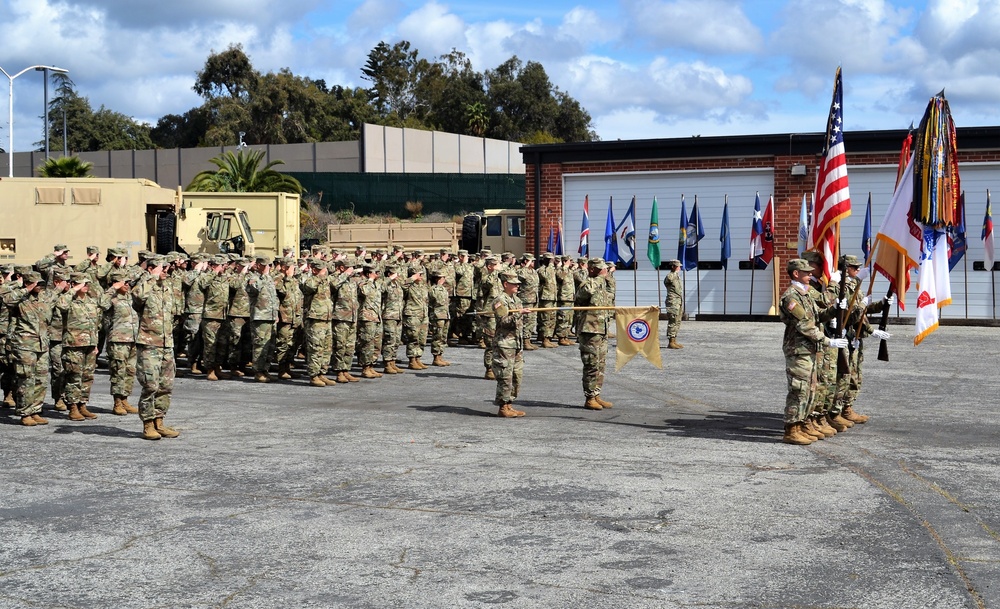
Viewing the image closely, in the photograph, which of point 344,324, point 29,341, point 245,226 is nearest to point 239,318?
point 344,324

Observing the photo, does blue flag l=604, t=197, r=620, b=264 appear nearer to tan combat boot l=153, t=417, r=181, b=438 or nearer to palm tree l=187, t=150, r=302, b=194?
tan combat boot l=153, t=417, r=181, b=438

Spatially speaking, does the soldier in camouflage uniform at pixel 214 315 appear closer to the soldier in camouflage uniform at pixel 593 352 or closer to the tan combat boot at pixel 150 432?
the tan combat boot at pixel 150 432

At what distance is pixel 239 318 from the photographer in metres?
16.8

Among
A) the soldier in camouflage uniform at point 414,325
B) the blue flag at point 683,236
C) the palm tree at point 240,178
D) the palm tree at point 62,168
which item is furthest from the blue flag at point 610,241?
the palm tree at point 62,168

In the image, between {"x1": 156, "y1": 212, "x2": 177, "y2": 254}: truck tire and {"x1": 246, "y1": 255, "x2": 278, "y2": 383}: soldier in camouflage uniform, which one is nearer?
{"x1": 246, "y1": 255, "x2": 278, "y2": 383}: soldier in camouflage uniform

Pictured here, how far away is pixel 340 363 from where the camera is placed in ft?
53.8

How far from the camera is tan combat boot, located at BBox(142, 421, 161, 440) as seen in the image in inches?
448

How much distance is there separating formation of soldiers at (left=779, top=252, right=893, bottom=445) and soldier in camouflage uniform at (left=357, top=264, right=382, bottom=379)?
276 inches

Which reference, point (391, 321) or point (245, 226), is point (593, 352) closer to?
point (391, 321)

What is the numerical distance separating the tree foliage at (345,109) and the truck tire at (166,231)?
41180mm

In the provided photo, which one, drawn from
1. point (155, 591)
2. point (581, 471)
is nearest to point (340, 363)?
point (581, 471)

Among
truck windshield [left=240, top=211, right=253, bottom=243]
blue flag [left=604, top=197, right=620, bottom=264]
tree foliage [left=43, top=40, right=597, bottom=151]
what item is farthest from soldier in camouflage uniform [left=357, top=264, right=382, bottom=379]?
tree foliage [left=43, top=40, right=597, bottom=151]

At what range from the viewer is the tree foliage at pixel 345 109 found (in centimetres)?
6706

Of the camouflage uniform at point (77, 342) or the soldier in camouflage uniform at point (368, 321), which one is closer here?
the camouflage uniform at point (77, 342)
